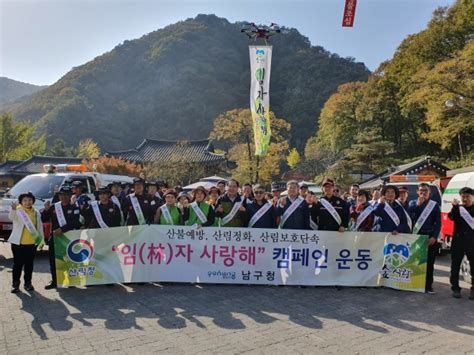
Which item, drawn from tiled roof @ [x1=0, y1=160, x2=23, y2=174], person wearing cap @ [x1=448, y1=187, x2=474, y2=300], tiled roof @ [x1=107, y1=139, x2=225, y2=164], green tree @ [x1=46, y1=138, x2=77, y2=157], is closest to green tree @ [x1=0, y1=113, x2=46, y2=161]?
tiled roof @ [x1=0, y1=160, x2=23, y2=174]

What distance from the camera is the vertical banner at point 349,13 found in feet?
33.9

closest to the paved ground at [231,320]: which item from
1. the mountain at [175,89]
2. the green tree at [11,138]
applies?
the green tree at [11,138]

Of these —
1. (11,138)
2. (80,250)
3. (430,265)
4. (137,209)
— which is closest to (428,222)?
(430,265)

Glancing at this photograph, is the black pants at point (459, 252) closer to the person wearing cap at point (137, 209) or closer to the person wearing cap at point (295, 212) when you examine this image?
the person wearing cap at point (295, 212)

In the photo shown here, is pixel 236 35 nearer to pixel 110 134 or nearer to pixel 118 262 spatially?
pixel 110 134

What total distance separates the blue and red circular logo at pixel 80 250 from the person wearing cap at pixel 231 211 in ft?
7.55

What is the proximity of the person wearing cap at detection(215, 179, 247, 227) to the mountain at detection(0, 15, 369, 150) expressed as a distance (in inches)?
2536

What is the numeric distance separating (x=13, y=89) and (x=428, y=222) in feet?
486

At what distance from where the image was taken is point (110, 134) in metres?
69.8

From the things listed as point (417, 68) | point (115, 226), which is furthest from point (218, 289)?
point (417, 68)

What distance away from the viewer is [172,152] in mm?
47344

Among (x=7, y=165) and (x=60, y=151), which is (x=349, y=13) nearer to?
(x=7, y=165)

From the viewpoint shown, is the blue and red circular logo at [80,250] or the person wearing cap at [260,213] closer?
the blue and red circular logo at [80,250]

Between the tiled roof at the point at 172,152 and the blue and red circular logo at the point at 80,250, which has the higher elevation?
the tiled roof at the point at 172,152
